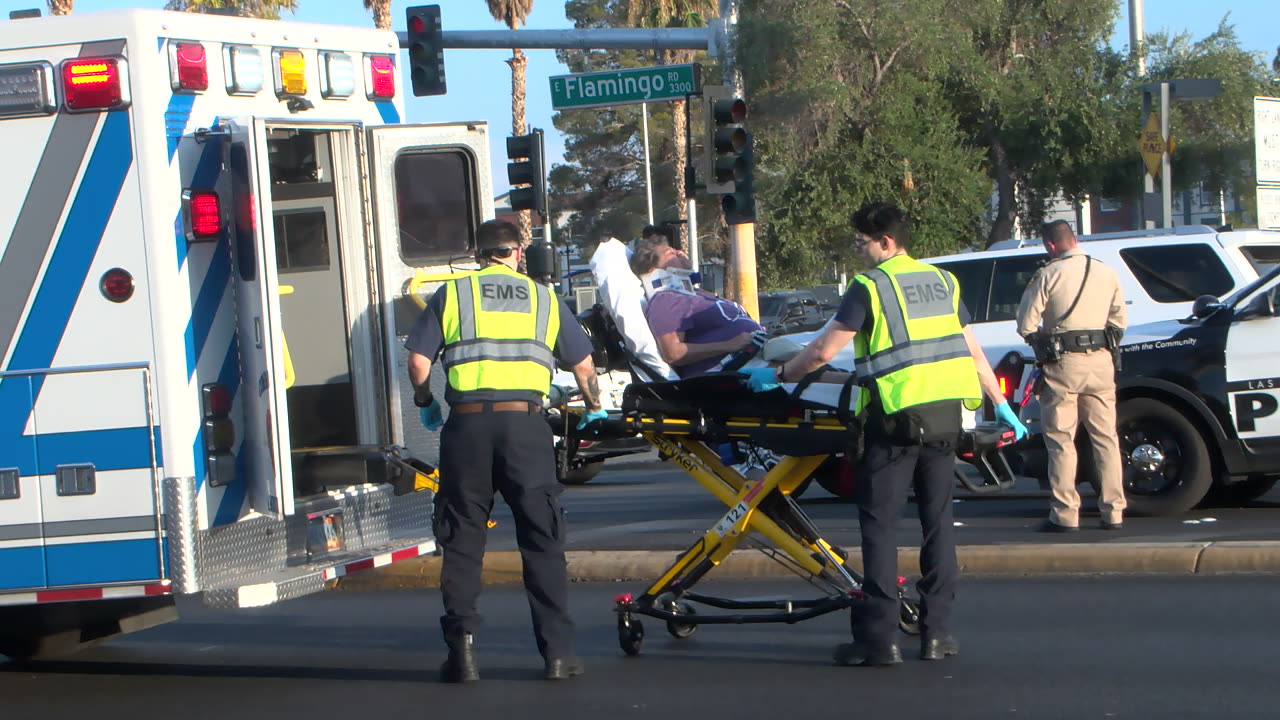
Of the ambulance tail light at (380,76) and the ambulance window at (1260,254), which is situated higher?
the ambulance tail light at (380,76)

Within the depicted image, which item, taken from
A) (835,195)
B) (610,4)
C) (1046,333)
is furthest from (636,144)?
(1046,333)

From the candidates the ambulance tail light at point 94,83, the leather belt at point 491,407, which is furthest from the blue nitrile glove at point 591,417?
the ambulance tail light at point 94,83

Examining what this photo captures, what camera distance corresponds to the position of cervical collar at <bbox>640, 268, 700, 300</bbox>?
710cm

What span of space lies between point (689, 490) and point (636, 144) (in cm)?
4673

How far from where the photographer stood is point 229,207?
648 cm

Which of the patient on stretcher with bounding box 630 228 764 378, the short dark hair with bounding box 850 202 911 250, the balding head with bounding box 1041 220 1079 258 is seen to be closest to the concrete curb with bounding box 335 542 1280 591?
the patient on stretcher with bounding box 630 228 764 378

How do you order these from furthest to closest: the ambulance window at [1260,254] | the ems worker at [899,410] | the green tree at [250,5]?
the green tree at [250,5]
the ambulance window at [1260,254]
the ems worker at [899,410]

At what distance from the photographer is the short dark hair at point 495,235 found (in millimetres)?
6426

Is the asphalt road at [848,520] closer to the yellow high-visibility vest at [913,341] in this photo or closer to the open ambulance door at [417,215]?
the open ambulance door at [417,215]

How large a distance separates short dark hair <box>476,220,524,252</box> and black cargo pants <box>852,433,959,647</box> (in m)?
1.76

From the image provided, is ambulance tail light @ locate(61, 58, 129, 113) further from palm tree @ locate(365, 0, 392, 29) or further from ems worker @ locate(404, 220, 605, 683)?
palm tree @ locate(365, 0, 392, 29)

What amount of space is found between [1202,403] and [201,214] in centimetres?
655

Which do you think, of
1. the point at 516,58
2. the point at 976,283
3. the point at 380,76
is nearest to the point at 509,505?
the point at 380,76

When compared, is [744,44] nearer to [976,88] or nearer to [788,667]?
[976,88]
